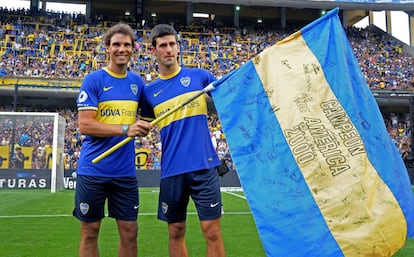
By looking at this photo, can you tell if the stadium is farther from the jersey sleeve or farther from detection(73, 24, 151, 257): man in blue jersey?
the jersey sleeve

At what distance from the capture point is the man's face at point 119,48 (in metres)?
3.68

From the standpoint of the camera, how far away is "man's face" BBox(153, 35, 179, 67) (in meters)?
3.62

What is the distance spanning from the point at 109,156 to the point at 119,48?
926 mm

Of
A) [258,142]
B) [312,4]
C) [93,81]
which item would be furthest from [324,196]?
[312,4]

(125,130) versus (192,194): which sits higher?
(125,130)

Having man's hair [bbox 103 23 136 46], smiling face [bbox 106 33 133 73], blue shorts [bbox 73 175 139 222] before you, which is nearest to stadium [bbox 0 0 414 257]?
blue shorts [bbox 73 175 139 222]

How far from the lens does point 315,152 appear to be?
310cm

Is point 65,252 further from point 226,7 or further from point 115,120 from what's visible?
point 226,7

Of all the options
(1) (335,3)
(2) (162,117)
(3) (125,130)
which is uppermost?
(1) (335,3)

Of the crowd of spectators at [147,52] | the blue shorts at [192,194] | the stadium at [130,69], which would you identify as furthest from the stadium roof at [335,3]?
the blue shorts at [192,194]

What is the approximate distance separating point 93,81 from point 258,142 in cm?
149

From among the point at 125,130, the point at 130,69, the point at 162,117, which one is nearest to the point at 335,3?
the point at 130,69

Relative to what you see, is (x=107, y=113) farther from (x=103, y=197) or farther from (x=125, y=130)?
(x=103, y=197)

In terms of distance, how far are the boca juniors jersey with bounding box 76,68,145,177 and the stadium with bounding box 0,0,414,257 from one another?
1.83 m
